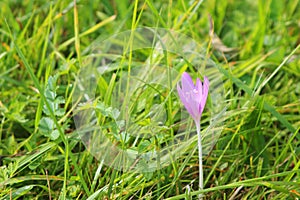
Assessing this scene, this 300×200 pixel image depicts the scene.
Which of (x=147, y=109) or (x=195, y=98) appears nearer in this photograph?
(x=195, y=98)

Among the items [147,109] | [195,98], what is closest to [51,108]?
[147,109]

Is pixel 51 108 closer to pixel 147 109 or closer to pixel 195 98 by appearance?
pixel 147 109

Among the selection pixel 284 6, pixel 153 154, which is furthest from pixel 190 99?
pixel 284 6

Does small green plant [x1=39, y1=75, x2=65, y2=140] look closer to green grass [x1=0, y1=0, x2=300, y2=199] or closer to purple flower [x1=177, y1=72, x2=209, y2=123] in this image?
green grass [x1=0, y1=0, x2=300, y2=199]

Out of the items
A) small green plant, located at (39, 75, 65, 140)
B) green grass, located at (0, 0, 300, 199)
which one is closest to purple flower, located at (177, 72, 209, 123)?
green grass, located at (0, 0, 300, 199)

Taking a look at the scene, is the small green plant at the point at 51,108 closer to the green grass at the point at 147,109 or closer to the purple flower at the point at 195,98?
the green grass at the point at 147,109

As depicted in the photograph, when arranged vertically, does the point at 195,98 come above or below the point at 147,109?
above

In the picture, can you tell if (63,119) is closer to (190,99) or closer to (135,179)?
(135,179)

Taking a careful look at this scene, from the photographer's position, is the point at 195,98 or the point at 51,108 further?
the point at 51,108

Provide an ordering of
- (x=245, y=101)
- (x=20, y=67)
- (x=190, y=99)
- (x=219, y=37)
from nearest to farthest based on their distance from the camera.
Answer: (x=190, y=99), (x=245, y=101), (x=20, y=67), (x=219, y=37)
